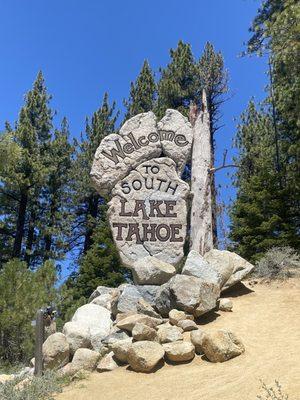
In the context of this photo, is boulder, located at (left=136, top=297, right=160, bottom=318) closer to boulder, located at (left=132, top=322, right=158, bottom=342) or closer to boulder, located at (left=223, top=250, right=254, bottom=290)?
boulder, located at (left=132, top=322, right=158, bottom=342)

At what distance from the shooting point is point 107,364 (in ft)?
25.0

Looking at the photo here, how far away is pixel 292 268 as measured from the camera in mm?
11773

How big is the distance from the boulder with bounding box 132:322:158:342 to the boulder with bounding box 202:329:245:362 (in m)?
0.82

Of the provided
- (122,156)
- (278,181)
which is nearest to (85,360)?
(122,156)

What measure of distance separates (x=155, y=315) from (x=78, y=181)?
17.0 m

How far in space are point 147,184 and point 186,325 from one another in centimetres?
351

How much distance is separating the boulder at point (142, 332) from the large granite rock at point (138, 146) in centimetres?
391

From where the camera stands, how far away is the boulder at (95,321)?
27.4 ft

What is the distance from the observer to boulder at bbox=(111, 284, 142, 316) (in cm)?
902

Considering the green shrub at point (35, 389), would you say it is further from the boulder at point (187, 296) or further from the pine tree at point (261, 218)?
the pine tree at point (261, 218)

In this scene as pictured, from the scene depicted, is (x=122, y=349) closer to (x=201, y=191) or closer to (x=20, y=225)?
(x=201, y=191)

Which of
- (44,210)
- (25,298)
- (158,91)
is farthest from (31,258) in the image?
(25,298)

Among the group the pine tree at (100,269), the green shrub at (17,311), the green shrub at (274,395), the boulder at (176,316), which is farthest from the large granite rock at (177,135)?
the pine tree at (100,269)

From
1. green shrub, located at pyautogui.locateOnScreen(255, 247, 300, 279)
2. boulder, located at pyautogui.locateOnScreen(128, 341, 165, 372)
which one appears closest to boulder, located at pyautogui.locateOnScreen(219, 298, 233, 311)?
boulder, located at pyautogui.locateOnScreen(128, 341, 165, 372)
